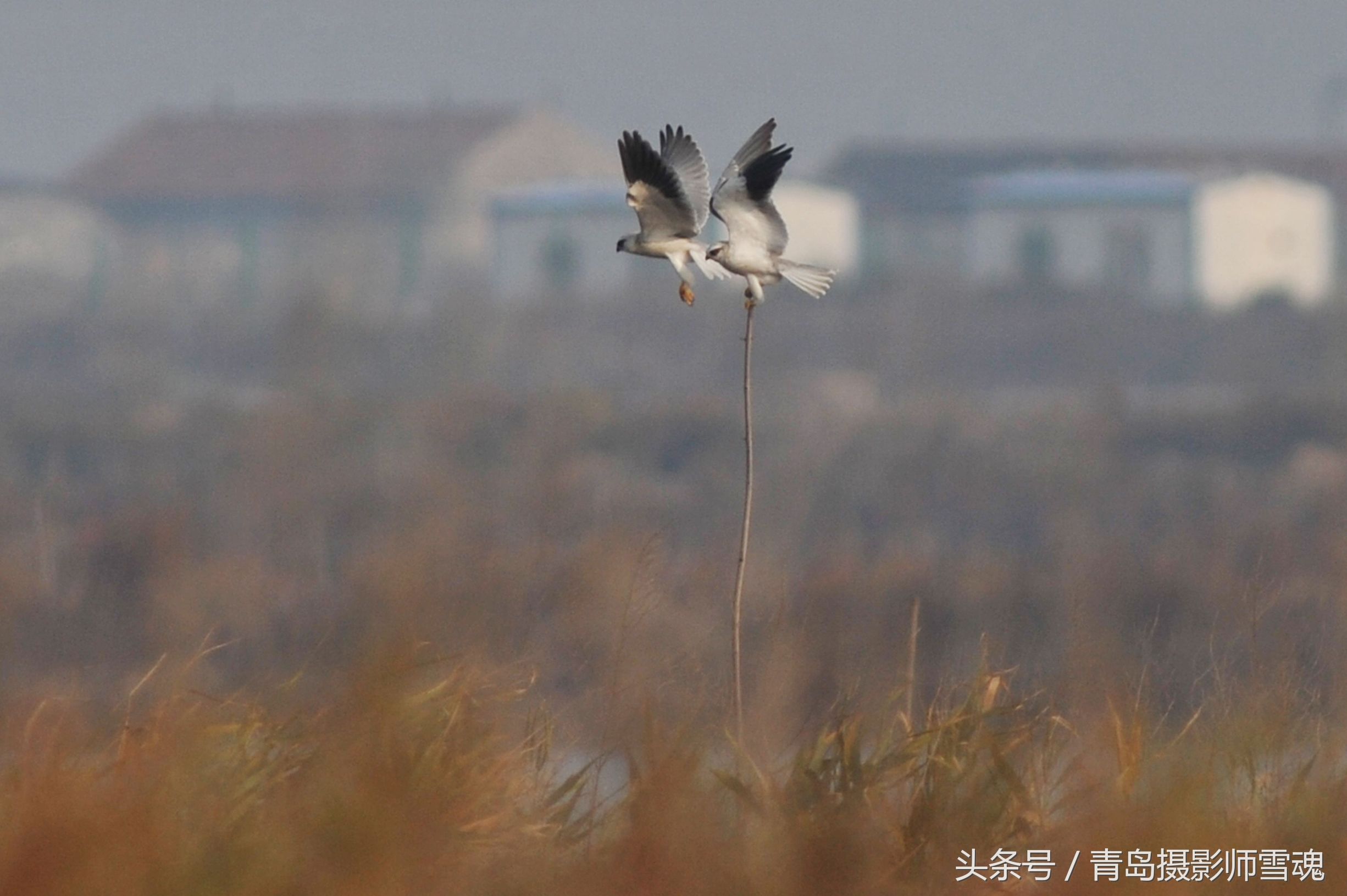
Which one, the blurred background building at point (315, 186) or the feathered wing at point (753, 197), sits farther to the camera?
the blurred background building at point (315, 186)

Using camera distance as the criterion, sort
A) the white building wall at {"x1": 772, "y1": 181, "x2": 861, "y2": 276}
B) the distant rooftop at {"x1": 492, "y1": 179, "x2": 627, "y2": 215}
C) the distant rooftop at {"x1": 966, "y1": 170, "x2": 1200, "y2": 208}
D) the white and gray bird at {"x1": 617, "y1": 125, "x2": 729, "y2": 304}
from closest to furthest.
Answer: the white and gray bird at {"x1": 617, "y1": 125, "x2": 729, "y2": 304}, the distant rooftop at {"x1": 966, "y1": 170, "x2": 1200, "y2": 208}, the white building wall at {"x1": 772, "y1": 181, "x2": 861, "y2": 276}, the distant rooftop at {"x1": 492, "y1": 179, "x2": 627, "y2": 215}

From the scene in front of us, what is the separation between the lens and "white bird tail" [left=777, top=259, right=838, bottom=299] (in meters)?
4.39

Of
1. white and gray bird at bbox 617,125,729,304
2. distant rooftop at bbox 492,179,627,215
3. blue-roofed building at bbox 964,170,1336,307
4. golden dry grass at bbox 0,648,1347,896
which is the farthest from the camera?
distant rooftop at bbox 492,179,627,215

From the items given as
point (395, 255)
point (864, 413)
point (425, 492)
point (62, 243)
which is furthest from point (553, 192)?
point (425, 492)

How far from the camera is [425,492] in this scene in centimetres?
2547

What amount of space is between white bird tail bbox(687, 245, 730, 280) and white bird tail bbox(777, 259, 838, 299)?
0.12m

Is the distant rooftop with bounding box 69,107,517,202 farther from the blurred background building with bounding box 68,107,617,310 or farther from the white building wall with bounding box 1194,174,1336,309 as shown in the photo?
the white building wall with bounding box 1194,174,1336,309

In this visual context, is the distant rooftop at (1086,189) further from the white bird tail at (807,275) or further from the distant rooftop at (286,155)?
the white bird tail at (807,275)

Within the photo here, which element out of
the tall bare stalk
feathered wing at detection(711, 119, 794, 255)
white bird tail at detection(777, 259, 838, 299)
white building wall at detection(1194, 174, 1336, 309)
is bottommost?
white building wall at detection(1194, 174, 1336, 309)

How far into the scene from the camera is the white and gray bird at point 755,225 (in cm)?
443

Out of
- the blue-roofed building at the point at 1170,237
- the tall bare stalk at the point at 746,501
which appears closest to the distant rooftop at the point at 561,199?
the blue-roofed building at the point at 1170,237

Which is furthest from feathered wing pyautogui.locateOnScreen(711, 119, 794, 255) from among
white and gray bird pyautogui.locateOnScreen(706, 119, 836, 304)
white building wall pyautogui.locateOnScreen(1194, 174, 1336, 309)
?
white building wall pyautogui.locateOnScreen(1194, 174, 1336, 309)

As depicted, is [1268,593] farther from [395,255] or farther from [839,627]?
[395,255]

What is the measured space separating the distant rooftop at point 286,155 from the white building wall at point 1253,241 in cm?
2975
